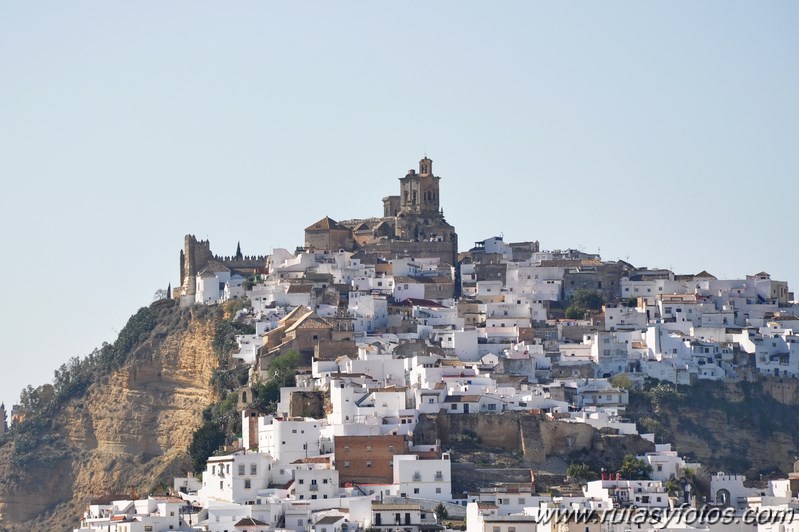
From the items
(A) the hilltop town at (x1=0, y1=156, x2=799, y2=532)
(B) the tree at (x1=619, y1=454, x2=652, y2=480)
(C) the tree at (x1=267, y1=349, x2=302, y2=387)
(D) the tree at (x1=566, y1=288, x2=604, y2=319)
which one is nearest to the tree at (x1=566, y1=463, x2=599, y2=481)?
(A) the hilltop town at (x1=0, y1=156, x2=799, y2=532)

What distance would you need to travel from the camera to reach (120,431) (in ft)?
303

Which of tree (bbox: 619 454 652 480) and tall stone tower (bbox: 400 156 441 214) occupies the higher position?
tall stone tower (bbox: 400 156 441 214)

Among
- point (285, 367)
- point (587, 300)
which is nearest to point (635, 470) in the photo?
point (285, 367)

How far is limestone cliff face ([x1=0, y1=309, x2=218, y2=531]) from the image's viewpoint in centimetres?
9012

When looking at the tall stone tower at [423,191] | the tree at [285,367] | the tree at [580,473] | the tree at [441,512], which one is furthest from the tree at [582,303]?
the tree at [441,512]

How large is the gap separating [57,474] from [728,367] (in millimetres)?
26450

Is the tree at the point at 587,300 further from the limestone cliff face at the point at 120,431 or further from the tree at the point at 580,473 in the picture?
the tree at the point at 580,473

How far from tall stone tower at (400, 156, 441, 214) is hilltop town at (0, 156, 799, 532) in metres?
0.09

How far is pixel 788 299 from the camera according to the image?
308ft

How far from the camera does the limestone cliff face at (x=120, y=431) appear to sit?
90.1 metres

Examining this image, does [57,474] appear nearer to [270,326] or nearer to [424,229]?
[270,326]

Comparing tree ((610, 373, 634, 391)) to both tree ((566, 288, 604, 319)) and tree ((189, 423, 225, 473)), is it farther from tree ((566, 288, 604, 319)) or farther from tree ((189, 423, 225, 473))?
tree ((189, 423, 225, 473))

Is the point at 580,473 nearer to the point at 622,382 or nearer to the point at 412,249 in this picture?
the point at 622,382

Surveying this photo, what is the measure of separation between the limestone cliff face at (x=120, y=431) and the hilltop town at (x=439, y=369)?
8.11 ft
